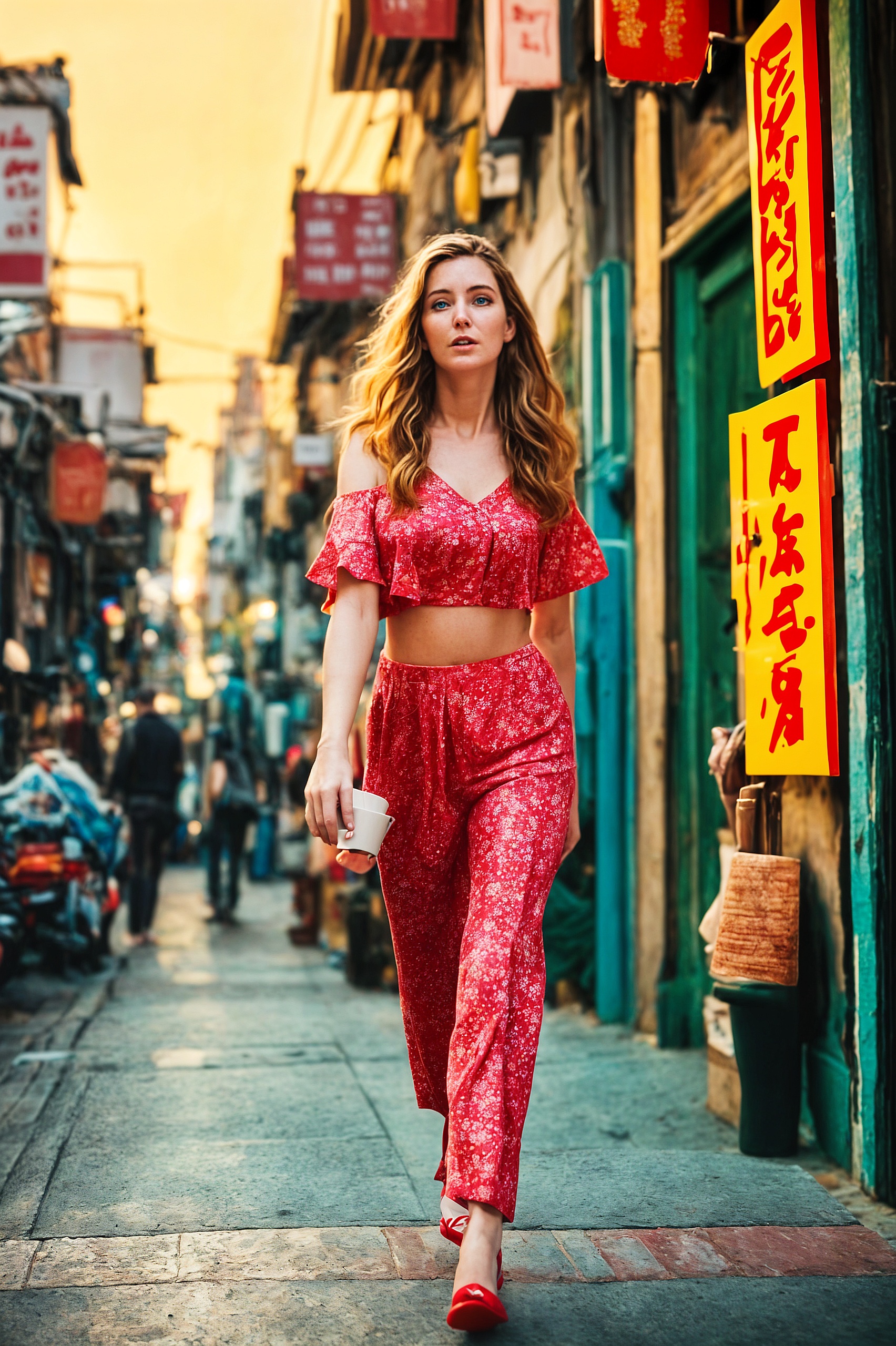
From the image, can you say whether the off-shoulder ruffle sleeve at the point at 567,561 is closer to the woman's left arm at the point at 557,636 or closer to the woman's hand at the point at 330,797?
the woman's left arm at the point at 557,636

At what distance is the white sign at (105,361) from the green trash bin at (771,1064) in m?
16.7

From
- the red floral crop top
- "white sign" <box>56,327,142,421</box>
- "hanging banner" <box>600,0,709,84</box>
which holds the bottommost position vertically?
the red floral crop top

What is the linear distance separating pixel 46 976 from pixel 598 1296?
6.51 m

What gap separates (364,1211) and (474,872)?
108 centimetres

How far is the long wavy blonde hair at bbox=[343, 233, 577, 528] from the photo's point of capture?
2930 mm

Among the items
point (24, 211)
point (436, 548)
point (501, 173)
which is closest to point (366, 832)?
point (436, 548)

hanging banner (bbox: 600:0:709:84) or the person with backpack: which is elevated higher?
hanging banner (bbox: 600:0:709:84)

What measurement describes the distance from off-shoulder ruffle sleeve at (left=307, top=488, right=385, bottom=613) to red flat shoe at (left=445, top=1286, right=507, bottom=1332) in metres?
1.42

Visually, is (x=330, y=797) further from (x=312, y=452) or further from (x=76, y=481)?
(x=312, y=452)

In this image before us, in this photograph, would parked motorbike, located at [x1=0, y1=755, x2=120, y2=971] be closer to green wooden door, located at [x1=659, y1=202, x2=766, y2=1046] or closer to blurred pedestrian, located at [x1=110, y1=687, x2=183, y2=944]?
blurred pedestrian, located at [x1=110, y1=687, x2=183, y2=944]

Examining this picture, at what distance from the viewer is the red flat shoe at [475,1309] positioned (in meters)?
2.35

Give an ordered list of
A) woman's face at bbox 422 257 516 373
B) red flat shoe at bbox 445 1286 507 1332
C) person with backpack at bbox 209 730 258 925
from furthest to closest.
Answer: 1. person with backpack at bbox 209 730 258 925
2. woman's face at bbox 422 257 516 373
3. red flat shoe at bbox 445 1286 507 1332

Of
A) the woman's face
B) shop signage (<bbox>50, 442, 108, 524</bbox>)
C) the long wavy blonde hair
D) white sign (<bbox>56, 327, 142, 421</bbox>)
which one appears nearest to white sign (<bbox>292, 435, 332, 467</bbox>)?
white sign (<bbox>56, 327, 142, 421</bbox>)

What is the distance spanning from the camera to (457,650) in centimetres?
286
